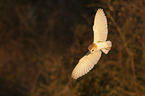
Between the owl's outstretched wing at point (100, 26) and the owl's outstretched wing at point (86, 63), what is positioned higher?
the owl's outstretched wing at point (100, 26)

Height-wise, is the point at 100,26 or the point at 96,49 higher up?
the point at 100,26

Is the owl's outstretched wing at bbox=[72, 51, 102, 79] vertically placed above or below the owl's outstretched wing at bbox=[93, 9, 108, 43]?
below

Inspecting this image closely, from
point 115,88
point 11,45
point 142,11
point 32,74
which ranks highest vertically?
point 11,45

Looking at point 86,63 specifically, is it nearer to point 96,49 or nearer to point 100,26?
point 96,49

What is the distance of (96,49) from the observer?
0.80 metres

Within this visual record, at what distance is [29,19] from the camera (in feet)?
13.1

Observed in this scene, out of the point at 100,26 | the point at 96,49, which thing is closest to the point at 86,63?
the point at 96,49

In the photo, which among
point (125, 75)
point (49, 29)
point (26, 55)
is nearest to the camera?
point (125, 75)

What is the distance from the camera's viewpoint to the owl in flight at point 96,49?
31.4 inches

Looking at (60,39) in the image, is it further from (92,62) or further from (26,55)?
(92,62)

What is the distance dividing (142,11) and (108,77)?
2.30 ft

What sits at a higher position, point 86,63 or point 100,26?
point 100,26

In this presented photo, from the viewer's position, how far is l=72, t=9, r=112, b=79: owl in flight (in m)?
0.80

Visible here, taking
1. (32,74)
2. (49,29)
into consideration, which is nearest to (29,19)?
(49,29)
